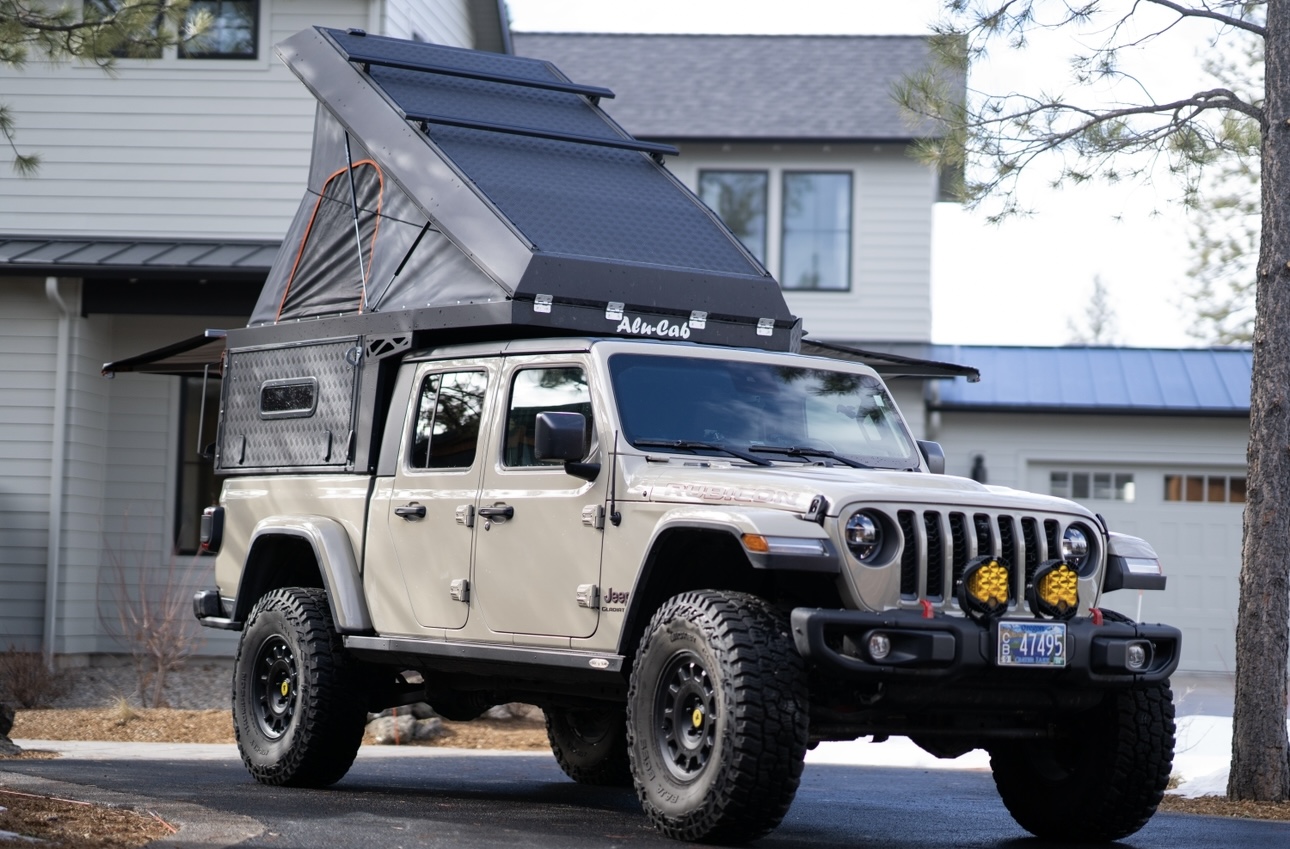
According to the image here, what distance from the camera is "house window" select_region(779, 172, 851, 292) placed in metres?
20.8

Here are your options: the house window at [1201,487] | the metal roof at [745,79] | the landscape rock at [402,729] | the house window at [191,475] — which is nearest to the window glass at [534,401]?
the landscape rock at [402,729]

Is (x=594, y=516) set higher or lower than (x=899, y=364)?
lower

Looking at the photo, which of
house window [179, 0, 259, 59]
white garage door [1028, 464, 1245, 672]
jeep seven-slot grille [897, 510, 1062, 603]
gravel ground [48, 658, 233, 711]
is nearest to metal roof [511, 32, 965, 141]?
white garage door [1028, 464, 1245, 672]

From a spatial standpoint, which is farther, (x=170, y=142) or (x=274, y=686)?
(x=170, y=142)

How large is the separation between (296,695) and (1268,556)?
209 inches

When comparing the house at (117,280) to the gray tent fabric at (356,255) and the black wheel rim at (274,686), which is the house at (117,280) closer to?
the gray tent fabric at (356,255)

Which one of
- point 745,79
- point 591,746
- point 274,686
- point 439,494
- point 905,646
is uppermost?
point 745,79

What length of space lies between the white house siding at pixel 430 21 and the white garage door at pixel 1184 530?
324 inches

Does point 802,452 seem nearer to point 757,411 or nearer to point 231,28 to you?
point 757,411

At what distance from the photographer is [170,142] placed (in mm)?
15977

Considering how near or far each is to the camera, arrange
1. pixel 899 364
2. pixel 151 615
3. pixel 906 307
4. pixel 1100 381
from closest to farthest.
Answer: pixel 899 364 < pixel 151 615 < pixel 1100 381 < pixel 906 307

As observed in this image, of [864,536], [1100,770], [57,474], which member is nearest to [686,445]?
[864,536]

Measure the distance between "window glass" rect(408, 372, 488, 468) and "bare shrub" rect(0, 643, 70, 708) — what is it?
728 centimetres

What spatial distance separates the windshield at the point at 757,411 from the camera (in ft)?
24.7
